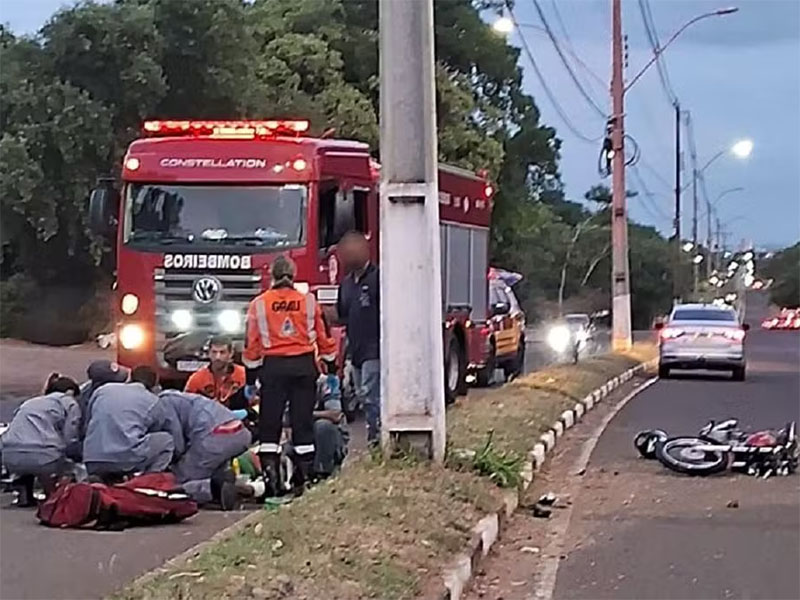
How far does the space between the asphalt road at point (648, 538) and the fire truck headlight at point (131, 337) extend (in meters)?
4.86

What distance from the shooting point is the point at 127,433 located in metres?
11.1

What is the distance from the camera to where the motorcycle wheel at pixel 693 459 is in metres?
13.6

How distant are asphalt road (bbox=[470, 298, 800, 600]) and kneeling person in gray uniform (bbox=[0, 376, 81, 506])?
10.7 ft

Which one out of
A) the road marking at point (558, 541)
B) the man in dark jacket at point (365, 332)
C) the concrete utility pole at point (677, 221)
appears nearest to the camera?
the road marking at point (558, 541)

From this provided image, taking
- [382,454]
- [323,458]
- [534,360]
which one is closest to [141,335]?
[323,458]

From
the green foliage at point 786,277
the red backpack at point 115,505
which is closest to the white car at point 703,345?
the red backpack at point 115,505

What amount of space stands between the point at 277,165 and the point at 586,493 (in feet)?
19.9

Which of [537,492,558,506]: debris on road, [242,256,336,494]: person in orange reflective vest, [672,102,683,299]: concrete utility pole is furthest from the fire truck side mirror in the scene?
[672,102,683,299]: concrete utility pole

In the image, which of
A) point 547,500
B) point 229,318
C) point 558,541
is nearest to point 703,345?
point 229,318

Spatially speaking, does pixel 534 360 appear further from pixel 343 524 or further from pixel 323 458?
pixel 343 524

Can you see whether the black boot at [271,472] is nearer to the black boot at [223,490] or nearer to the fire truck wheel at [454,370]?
the black boot at [223,490]

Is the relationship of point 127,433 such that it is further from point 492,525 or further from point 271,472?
point 492,525

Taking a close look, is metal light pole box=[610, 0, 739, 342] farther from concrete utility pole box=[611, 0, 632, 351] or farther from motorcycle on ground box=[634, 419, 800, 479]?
motorcycle on ground box=[634, 419, 800, 479]

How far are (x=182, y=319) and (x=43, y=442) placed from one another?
6.16 m
